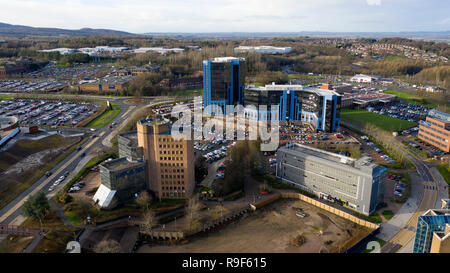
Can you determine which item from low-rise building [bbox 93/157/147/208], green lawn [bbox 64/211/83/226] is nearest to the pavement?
green lawn [bbox 64/211/83/226]

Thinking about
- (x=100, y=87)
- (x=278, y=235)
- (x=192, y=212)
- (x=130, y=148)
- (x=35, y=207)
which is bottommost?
(x=278, y=235)

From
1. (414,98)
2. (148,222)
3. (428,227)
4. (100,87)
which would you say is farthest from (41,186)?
(414,98)

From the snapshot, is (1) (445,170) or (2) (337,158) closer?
(2) (337,158)

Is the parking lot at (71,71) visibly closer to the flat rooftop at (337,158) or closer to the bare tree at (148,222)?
the flat rooftop at (337,158)

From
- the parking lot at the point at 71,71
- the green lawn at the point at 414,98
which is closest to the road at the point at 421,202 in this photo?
the green lawn at the point at 414,98

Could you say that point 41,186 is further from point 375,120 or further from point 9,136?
point 375,120
